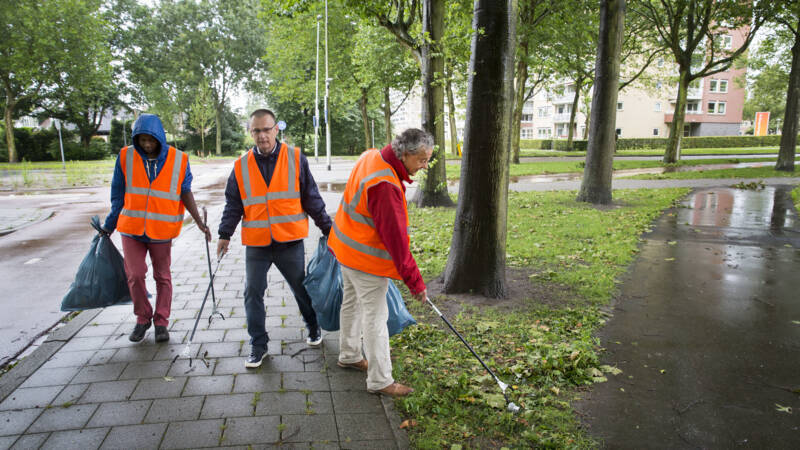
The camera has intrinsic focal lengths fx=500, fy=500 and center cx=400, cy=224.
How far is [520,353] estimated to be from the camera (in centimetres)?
412

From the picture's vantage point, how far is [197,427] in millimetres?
3025

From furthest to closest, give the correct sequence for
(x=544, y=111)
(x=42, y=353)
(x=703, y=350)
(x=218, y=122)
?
(x=544, y=111) → (x=218, y=122) → (x=703, y=350) → (x=42, y=353)

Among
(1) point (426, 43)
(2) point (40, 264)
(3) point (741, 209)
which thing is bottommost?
(2) point (40, 264)

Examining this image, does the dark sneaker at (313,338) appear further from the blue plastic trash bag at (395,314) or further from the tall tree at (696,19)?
the tall tree at (696,19)

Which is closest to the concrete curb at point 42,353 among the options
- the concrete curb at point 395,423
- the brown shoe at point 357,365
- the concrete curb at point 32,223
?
the brown shoe at point 357,365

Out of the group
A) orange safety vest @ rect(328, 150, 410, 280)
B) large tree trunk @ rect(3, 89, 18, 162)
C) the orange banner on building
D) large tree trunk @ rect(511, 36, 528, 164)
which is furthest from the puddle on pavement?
the orange banner on building

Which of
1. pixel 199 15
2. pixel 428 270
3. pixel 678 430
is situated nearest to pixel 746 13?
pixel 428 270

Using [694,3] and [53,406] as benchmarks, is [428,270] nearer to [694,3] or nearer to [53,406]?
[53,406]

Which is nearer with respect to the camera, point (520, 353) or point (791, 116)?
point (520, 353)

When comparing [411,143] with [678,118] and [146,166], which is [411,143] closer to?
[146,166]

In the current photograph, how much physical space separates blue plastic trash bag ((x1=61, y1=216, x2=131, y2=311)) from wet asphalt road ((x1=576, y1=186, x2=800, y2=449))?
3.91m

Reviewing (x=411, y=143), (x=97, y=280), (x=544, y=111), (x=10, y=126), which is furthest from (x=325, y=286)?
(x=544, y=111)

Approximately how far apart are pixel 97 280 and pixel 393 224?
2.85 meters

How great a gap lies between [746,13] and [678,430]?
71.4 feet
